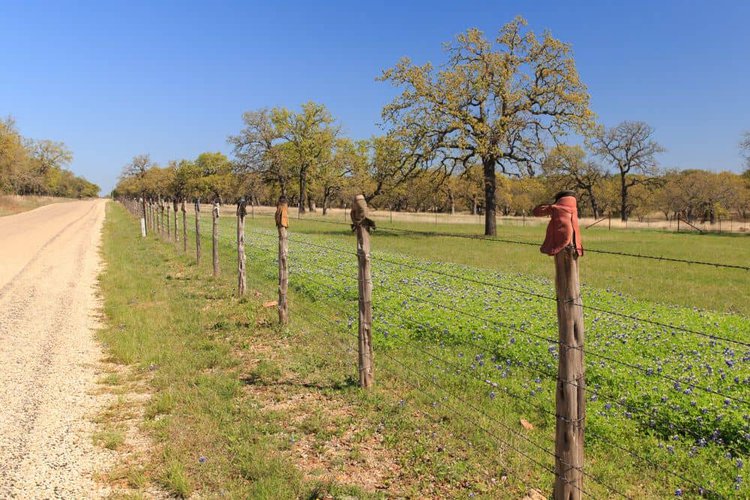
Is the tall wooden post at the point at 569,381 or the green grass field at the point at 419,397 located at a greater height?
the tall wooden post at the point at 569,381

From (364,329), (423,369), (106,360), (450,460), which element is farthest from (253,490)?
(106,360)

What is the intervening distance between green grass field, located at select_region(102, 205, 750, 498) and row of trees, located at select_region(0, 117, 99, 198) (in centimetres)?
7536

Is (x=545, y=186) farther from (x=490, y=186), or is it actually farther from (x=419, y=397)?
(x=419, y=397)

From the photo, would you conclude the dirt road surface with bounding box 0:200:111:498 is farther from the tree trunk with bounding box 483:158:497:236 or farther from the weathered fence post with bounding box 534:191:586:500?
the tree trunk with bounding box 483:158:497:236

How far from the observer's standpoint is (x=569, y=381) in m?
3.60

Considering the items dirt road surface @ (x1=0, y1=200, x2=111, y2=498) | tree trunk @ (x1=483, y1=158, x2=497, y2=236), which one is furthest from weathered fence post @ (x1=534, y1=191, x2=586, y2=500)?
tree trunk @ (x1=483, y1=158, x2=497, y2=236)

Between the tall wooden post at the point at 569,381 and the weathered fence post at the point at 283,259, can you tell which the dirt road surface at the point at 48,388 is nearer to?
the weathered fence post at the point at 283,259

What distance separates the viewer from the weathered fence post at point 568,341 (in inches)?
133

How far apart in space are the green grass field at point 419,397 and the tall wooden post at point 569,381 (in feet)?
3.15

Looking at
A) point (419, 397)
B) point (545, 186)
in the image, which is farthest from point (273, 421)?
point (545, 186)

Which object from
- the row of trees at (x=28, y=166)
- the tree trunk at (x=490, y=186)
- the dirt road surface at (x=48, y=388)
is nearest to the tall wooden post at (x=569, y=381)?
the dirt road surface at (x=48, y=388)

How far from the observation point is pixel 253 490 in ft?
14.4

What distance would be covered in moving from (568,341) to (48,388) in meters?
7.00

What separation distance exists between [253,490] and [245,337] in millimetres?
4946
